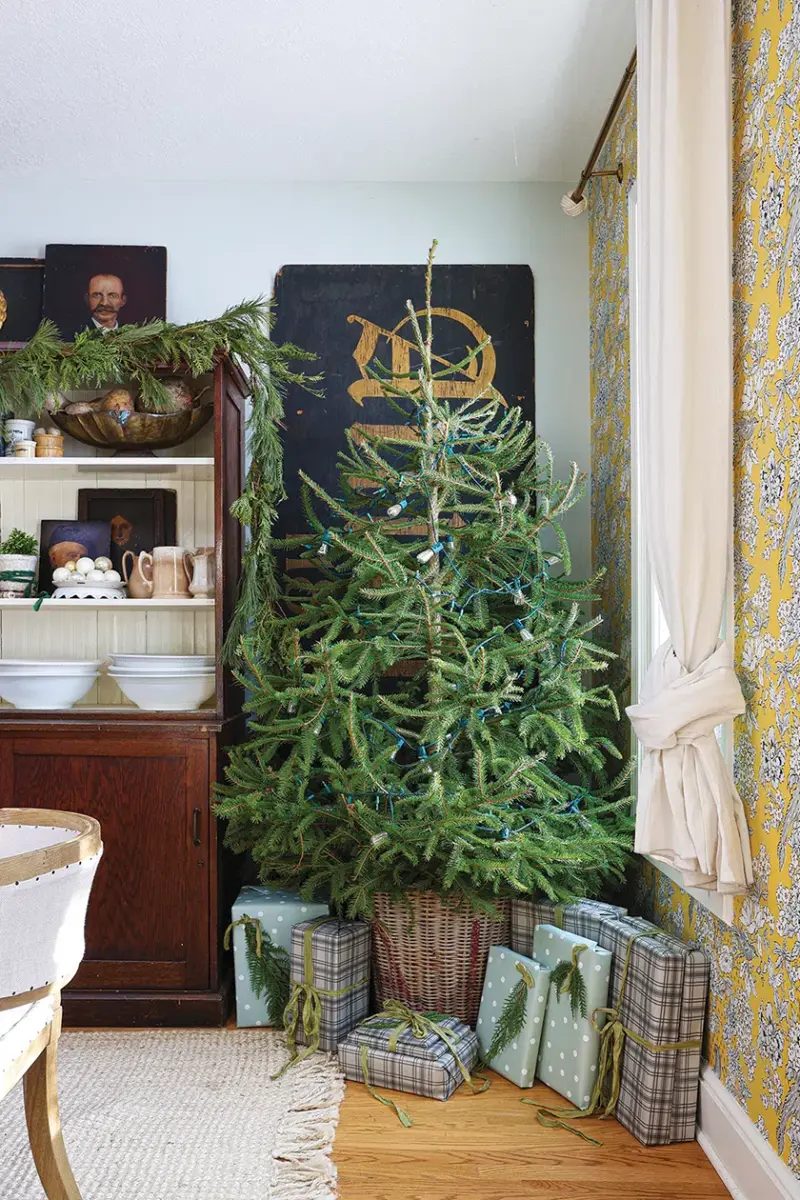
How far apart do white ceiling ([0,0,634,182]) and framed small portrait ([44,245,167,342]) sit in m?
0.26

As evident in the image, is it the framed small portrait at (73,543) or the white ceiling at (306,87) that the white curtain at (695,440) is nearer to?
the white ceiling at (306,87)

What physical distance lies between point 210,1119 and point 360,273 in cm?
266

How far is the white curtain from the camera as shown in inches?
76.2

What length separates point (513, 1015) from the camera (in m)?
2.38

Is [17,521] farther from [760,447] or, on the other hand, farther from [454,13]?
[760,447]

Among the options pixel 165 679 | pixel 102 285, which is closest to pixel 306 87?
pixel 102 285

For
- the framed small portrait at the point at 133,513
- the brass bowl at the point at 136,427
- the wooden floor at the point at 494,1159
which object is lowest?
the wooden floor at the point at 494,1159

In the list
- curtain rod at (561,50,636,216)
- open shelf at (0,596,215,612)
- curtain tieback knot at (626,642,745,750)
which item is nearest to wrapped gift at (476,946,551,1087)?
curtain tieback knot at (626,642,745,750)

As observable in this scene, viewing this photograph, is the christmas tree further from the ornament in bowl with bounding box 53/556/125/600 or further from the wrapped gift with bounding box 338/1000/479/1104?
the ornament in bowl with bounding box 53/556/125/600

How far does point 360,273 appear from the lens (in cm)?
338

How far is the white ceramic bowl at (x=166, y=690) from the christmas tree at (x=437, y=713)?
0.91ft

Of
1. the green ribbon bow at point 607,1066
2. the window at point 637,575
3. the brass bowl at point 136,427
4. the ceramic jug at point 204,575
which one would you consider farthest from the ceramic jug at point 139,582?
the green ribbon bow at point 607,1066

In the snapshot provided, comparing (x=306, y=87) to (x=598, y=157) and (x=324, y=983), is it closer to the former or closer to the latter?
(x=598, y=157)

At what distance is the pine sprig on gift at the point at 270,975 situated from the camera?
268 cm
